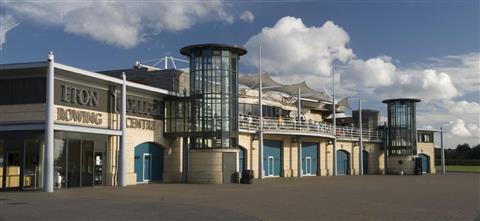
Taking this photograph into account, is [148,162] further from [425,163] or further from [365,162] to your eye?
[425,163]

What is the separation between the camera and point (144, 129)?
33.6 m

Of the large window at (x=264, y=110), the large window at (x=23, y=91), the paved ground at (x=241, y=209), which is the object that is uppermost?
the large window at (x=264, y=110)

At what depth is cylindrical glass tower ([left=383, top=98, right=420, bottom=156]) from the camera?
60438 mm

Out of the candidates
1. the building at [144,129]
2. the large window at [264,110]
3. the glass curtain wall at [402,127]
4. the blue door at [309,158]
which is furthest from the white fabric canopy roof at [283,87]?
the glass curtain wall at [402,127]

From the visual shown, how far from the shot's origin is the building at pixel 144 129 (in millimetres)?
25812

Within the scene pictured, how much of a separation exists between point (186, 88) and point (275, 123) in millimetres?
9299

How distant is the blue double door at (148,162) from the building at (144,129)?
57 mm

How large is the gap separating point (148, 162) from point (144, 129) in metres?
2.12

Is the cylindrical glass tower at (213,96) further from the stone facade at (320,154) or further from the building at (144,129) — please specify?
the stone facade at (320,154)

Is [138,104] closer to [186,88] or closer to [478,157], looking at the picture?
[186,88]

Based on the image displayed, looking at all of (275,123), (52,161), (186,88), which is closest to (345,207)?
(52,161)

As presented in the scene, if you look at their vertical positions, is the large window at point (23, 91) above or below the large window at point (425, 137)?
above

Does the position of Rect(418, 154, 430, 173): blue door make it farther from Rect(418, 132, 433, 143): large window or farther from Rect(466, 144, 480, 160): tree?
Rect(466, 144, 480, 160): tree

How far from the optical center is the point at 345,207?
18031mm
